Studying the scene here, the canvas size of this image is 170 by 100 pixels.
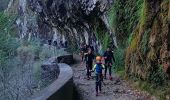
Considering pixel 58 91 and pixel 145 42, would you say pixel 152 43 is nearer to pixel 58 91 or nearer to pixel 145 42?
pixel 145 42

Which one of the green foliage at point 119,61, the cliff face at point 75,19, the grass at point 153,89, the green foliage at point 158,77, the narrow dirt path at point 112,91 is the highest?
the cliff face at point 75,19

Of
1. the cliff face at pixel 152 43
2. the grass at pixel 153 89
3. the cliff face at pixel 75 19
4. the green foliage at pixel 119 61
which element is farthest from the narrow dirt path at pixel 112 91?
the cliff face at pixel 75 19

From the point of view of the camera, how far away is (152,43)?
39.6 ft

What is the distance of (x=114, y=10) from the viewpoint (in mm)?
20750

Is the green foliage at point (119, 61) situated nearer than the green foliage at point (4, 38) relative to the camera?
No

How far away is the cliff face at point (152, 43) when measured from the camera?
36.3 ft

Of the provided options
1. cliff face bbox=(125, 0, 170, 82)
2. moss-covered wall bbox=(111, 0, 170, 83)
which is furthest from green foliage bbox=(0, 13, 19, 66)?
cliff face bbox=(125, 0, 170, 82)

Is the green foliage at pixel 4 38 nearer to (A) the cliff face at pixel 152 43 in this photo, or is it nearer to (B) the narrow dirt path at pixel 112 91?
(B) the narrow dirt path at pixel 112 91

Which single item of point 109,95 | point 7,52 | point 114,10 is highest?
point 114,10

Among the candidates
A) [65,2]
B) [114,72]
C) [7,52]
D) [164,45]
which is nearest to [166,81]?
[164,45]

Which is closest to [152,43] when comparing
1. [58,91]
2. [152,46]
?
[152,46]

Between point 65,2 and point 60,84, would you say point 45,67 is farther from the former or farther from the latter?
point 65,2

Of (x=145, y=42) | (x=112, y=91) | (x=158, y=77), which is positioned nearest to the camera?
(x=158, y=77)

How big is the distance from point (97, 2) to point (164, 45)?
12907mm
